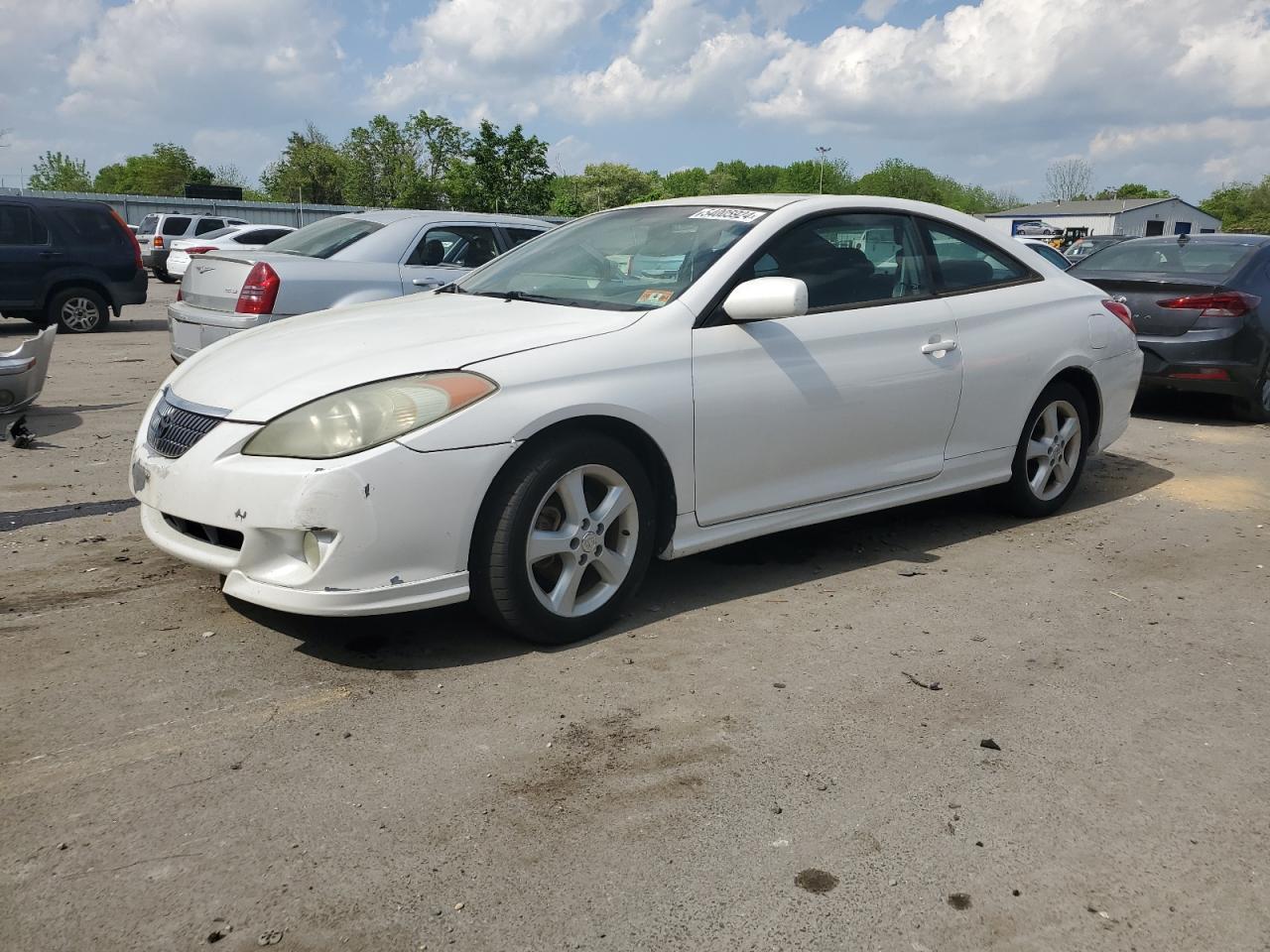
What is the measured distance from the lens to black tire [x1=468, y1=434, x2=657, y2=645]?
381 centimetres

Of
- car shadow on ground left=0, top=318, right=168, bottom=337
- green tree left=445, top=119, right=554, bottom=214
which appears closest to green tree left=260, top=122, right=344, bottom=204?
green tree left=445, top=119, right=554, bottom=214

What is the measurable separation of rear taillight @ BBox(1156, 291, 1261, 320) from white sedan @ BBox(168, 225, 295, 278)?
1811cm

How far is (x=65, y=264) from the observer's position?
1468 cm

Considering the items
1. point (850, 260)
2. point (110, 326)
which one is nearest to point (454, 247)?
point (850, 260)

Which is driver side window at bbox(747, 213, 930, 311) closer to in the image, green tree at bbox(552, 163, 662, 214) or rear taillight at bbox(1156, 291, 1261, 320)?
rear taillight at bbox(1156, 291, 1261, 320)

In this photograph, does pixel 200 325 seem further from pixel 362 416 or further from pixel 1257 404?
pixel 1257 404

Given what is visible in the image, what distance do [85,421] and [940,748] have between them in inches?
276

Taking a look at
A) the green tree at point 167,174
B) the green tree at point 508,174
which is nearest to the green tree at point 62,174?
the green tree at point 167,174

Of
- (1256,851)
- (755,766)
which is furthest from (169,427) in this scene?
(1256,851)

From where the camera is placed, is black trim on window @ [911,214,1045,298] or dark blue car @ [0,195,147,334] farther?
dark blue car @ [0,195,147,334]

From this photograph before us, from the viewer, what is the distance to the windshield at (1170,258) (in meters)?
9.62

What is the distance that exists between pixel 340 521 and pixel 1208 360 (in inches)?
311

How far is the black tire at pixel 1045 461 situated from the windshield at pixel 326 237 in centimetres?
552

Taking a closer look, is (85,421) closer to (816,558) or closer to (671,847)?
(816,558)
